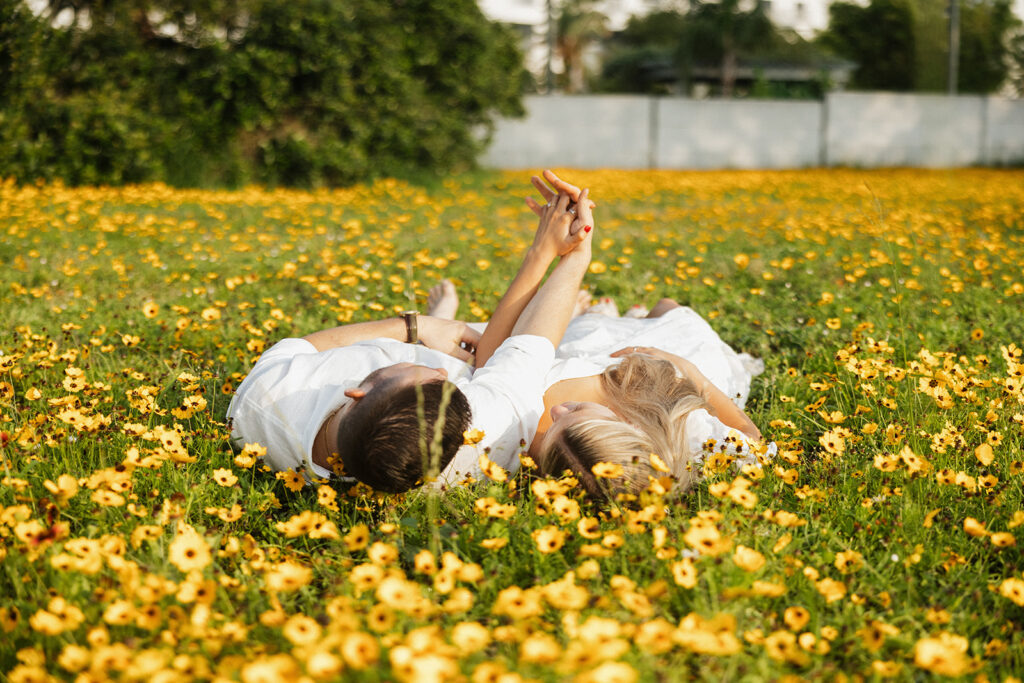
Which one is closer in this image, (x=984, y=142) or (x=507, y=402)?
(x=507, y=402)

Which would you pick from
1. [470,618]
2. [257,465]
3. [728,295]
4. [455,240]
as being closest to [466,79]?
[455,240]

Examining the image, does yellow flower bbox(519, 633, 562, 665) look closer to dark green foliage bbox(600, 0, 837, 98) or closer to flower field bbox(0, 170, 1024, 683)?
flower field bbox(0, 170, 1024, 683)

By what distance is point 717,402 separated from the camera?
102 inches

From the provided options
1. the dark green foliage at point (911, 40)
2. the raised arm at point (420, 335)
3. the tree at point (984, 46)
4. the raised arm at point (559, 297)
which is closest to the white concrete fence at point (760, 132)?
the dark green foliage at point (911, 40)

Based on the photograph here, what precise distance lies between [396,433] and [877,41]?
41664 millimetres

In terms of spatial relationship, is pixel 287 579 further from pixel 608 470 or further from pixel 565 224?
pixel 565 224

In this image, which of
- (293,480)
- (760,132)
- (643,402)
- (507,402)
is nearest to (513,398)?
(507,402)

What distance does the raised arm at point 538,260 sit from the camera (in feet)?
8.84

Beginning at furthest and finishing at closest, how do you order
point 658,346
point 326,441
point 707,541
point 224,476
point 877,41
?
point 877,41 < point 658,346 < point 326,441 < point 224,476 < point 707,541

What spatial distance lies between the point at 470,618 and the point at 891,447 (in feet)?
4.68

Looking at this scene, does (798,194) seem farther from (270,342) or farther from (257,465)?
(257,465)

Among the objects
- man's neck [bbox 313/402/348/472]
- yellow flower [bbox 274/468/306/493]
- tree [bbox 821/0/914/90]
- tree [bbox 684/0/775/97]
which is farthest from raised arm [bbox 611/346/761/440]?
tree [bbox 821/0/914/90]

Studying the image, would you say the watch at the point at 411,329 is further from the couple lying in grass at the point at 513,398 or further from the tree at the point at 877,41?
the tree at the point at 877,41

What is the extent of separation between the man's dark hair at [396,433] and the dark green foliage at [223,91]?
8335 millimetres
